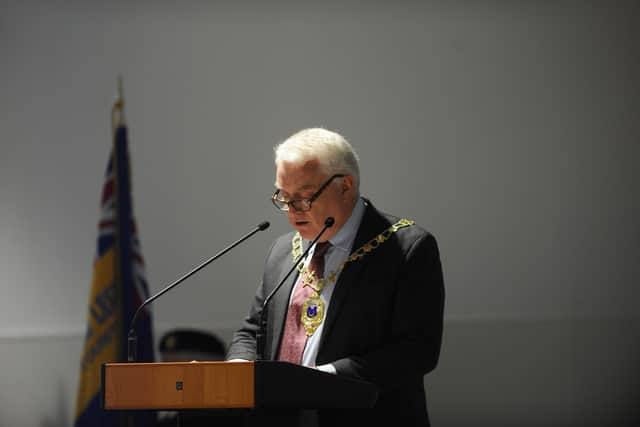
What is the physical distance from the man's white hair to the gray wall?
323 centimetres

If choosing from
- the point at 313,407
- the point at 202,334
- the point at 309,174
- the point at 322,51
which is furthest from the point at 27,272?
the point at 313,407

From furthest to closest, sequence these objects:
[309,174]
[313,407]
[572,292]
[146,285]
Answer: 1. [572,292]
2. [146,285]
3. [309,174]
4. [313,407]

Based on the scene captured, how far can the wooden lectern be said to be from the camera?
187 centimetres

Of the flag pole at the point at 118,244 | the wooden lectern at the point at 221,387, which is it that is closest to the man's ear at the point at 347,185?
the wooden lectern at the point at 221,387

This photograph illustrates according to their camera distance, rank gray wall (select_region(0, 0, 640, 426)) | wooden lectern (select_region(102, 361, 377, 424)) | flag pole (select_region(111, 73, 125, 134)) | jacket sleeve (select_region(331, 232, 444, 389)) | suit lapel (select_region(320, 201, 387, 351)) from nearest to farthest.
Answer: wooden lectern (select_region(102, 361, 377, 424)) → jacket sleeve (select_region(331, 232, 444, 389)) → suit lapel (select_region(320, 201, 387, 351)) → flag pole (select_region(111, 73, 125, 134)) → gray wall (select_region(0, 0, 640, 426))

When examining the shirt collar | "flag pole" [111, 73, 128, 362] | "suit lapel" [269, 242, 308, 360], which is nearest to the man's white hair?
the shirt collar

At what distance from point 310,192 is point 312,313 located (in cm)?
33

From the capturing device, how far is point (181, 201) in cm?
580

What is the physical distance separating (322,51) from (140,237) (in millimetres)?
1661

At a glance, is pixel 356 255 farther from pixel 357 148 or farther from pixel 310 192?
pixel 357 148

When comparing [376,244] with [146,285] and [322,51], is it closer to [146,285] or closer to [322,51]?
[146,285]

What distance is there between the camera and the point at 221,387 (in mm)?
1875

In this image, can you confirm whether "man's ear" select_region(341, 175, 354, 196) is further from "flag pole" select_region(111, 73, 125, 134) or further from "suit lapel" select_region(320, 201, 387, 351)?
"flag pole" select_region(111, 73, 125, 134)

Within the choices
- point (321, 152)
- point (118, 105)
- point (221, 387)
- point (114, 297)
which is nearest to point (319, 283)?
point (321, 152)
